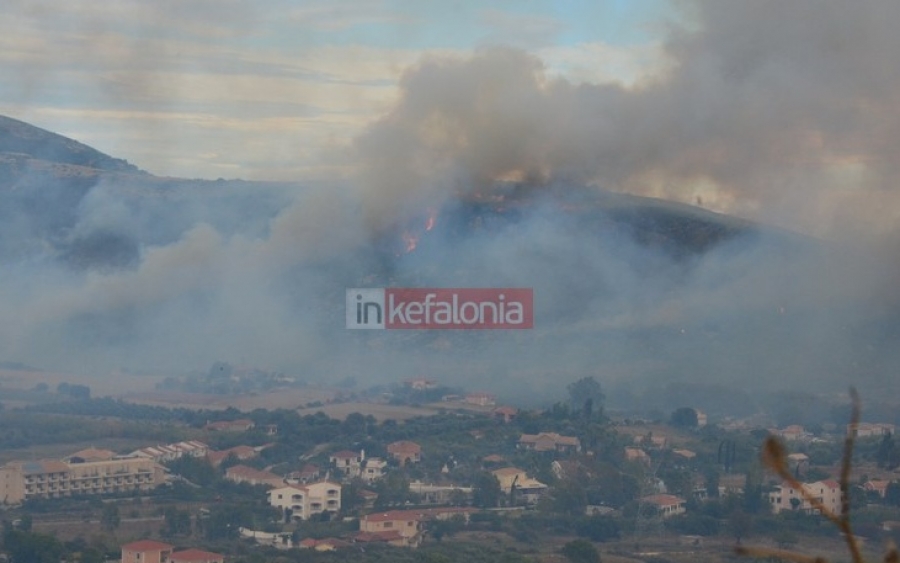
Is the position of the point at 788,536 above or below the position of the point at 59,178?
below

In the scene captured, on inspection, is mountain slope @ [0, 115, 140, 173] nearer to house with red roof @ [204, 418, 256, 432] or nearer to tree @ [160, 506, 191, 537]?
house with red roof @ [204, 418, 256, 432]

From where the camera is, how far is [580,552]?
17.9 metres

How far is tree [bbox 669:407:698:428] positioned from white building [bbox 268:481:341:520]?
6456 mm

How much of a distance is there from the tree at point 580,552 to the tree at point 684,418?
7366 millimetres

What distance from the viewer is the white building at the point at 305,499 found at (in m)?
21.0

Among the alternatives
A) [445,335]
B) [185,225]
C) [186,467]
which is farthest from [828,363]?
[185,225]

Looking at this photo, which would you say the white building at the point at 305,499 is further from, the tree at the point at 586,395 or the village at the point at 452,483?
the tree at the point at 586,395

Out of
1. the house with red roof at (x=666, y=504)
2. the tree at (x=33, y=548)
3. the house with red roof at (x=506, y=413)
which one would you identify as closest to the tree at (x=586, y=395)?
the house with red roof at (x=506, y=413)

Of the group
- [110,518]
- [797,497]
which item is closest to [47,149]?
[110,518]

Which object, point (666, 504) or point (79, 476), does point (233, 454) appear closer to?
point (79, 476)

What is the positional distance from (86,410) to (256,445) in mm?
3562

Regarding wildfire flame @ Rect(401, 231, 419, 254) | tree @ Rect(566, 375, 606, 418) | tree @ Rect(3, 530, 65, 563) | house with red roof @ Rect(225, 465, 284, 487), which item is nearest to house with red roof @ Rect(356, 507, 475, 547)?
house with red roof @ Rect(225, 465, 284, 487)

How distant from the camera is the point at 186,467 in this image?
22.9 metres

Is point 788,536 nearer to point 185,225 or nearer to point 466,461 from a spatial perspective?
point 466,461
